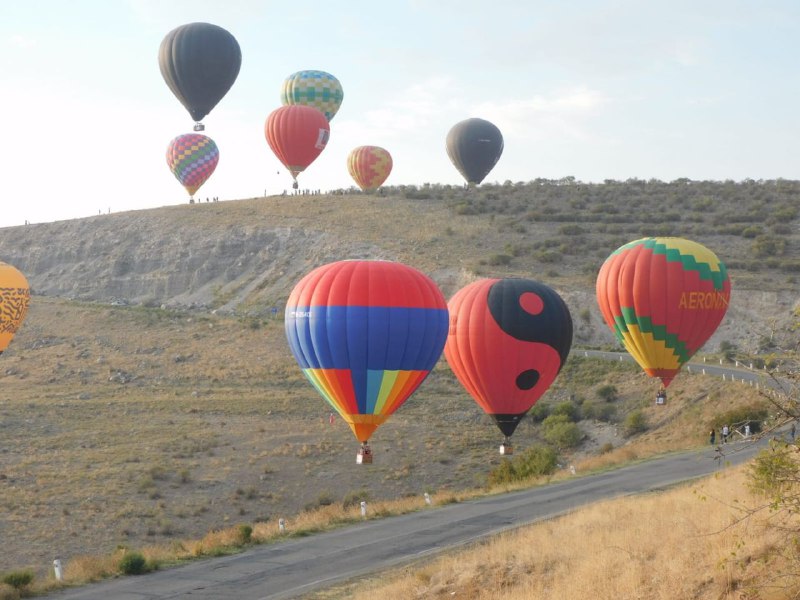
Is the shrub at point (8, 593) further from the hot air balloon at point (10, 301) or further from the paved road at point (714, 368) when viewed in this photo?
the hot air balloon at point (10, 301)

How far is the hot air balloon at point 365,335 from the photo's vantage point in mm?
32281

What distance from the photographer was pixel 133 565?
835 inches

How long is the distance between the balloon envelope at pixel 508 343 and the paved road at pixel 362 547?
5891 millimetres

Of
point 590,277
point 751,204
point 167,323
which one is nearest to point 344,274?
point 590,277

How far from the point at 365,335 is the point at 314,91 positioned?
62348 mm

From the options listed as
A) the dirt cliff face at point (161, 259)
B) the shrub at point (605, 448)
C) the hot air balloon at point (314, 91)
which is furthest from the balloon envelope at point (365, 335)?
the hot air balloon at point (314, 91)

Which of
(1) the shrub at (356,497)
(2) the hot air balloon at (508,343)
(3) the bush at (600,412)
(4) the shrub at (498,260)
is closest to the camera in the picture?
(2) the hot air balloon at (508,343)

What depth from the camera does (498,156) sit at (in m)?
91.0

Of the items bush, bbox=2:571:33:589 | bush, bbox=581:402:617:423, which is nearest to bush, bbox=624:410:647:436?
bush, bbox=581:402:617:423

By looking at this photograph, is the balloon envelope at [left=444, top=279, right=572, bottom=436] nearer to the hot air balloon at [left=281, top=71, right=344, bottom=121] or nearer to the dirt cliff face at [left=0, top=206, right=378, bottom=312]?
the dirt cliff face at [left=0, top=206, right=378, bottom=312]

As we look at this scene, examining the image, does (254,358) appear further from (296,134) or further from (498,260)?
(296,134)

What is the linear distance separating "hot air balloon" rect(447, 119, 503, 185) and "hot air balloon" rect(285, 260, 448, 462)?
5728cm

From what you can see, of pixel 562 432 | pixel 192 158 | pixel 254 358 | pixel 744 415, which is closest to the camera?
pixel 744 415

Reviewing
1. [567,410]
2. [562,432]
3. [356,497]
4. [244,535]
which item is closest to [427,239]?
[567,410]
